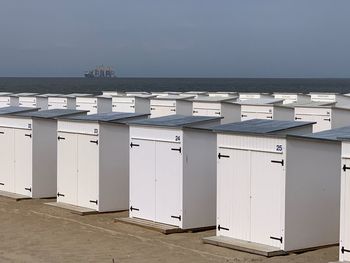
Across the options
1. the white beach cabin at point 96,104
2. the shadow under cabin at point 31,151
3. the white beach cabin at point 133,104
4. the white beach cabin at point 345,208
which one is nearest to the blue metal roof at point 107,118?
the shadow under cabin at point 31,151

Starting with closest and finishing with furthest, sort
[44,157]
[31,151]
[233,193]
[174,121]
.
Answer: [233,193] < [174,121] < [31,151] < [44,157]

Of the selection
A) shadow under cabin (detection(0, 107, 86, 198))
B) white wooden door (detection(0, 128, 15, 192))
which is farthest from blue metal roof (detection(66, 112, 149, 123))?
white wooden door (detection(0, 128, 15, 192))

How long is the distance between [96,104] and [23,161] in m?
9.61

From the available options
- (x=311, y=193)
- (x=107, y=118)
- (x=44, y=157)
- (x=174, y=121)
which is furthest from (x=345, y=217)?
(x=44, y=157)

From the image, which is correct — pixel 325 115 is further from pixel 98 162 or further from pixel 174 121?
pixel 98 162

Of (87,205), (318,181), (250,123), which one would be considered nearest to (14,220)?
(87,205)

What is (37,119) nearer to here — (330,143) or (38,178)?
(38,178)

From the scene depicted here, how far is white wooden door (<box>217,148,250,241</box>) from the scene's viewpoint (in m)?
13.0

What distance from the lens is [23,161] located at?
18.8 m

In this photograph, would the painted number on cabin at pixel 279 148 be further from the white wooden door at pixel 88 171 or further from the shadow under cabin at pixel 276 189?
the white wooden door at pixel 88 171

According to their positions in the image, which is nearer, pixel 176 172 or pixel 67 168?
pixel 176 172

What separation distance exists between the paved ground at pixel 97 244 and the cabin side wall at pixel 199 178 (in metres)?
0.44

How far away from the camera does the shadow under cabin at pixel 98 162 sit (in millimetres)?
16562

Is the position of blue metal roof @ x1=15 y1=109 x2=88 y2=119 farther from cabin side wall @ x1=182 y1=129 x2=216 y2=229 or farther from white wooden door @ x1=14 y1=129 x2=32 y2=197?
cabin side wall @ x1=182 y1=129 x2=216 y2=229
